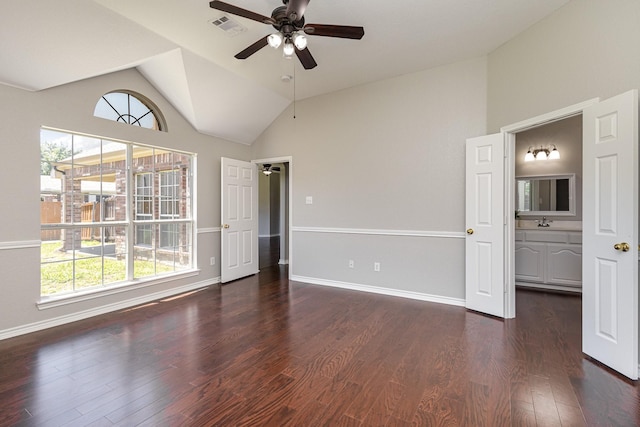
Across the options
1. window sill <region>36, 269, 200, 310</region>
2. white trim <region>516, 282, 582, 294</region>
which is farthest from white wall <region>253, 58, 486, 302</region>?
window sill <region>36, 269, 200, 310</region>

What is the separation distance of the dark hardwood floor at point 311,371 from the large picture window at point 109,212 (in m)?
0.63

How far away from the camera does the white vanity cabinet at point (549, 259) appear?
166 inches

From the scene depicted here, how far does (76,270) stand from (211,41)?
295 centimetres

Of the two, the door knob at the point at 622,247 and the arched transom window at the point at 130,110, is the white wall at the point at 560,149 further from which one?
the arched transom window at the point at 130,110

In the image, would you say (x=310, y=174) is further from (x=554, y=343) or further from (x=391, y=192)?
(x=554, y=343)

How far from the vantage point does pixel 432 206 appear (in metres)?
3.92

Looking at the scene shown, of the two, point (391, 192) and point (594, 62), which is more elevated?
point (594, 62)

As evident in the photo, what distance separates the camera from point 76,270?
Answer: 332cm

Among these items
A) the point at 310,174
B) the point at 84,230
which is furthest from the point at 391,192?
the point at 84,230

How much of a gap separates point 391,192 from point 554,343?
239 cm

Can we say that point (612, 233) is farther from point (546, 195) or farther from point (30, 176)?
point (30, 176)

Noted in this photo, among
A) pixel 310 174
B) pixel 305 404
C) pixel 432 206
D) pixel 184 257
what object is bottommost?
pixel 305 404

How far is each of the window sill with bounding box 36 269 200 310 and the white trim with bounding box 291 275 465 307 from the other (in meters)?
1.88

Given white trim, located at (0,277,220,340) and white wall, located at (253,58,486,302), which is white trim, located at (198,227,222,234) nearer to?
white trim, located at (0,277,220,340)
